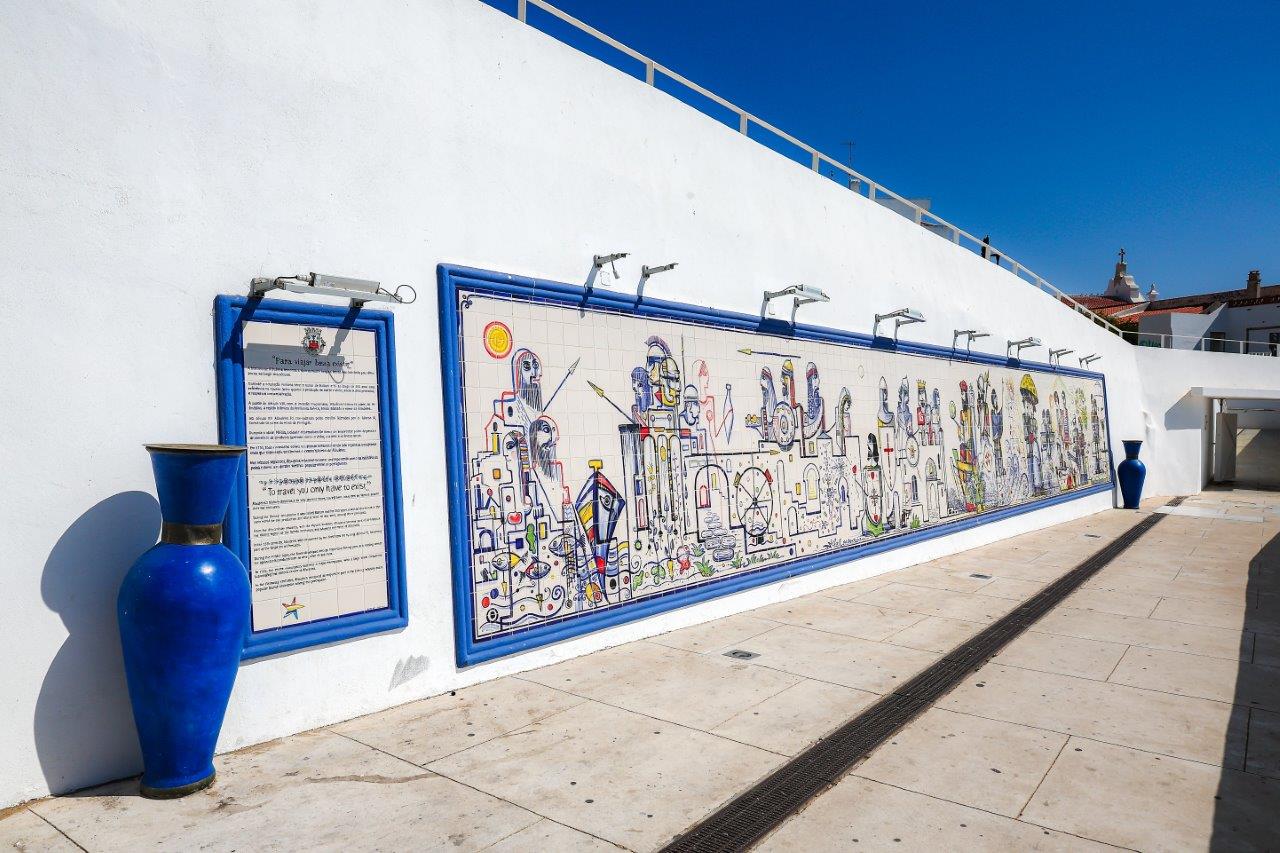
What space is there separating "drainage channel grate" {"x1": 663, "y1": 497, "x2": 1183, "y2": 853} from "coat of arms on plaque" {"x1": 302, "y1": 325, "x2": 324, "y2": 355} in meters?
3.14

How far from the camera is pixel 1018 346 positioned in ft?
47.2

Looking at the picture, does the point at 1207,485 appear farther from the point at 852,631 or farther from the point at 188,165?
the point at 188,165

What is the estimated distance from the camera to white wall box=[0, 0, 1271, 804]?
3.63 meters

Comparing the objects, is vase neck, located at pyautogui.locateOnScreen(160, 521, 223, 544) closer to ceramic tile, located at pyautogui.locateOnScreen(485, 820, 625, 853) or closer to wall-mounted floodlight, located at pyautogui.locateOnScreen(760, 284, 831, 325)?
ceramic tile, located at pyautogui.locateOnScreen(485, 820, 625, 853)

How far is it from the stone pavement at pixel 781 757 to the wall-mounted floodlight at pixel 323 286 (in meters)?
2.41

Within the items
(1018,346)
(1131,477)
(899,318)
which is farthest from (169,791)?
(1131,477)

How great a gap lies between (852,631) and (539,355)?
11.6ft

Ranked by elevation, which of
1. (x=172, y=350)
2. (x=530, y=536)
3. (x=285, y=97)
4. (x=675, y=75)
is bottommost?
(x=530, y=536)

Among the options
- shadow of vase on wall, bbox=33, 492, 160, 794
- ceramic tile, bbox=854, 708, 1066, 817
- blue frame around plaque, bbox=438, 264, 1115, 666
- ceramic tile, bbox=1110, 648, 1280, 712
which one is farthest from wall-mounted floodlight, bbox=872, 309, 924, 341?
shadow of vase on wall, bbox=33, 492, 160, 794

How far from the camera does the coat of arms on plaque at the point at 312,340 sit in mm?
4523

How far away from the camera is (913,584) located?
9.06 meters

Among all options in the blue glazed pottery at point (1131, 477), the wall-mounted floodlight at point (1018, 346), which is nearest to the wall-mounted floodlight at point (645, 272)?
the wall-mounted floodlight at point (1018, 346)

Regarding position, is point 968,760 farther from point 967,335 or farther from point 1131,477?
point 1131,477

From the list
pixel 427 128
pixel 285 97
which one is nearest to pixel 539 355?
pixel 427 128
